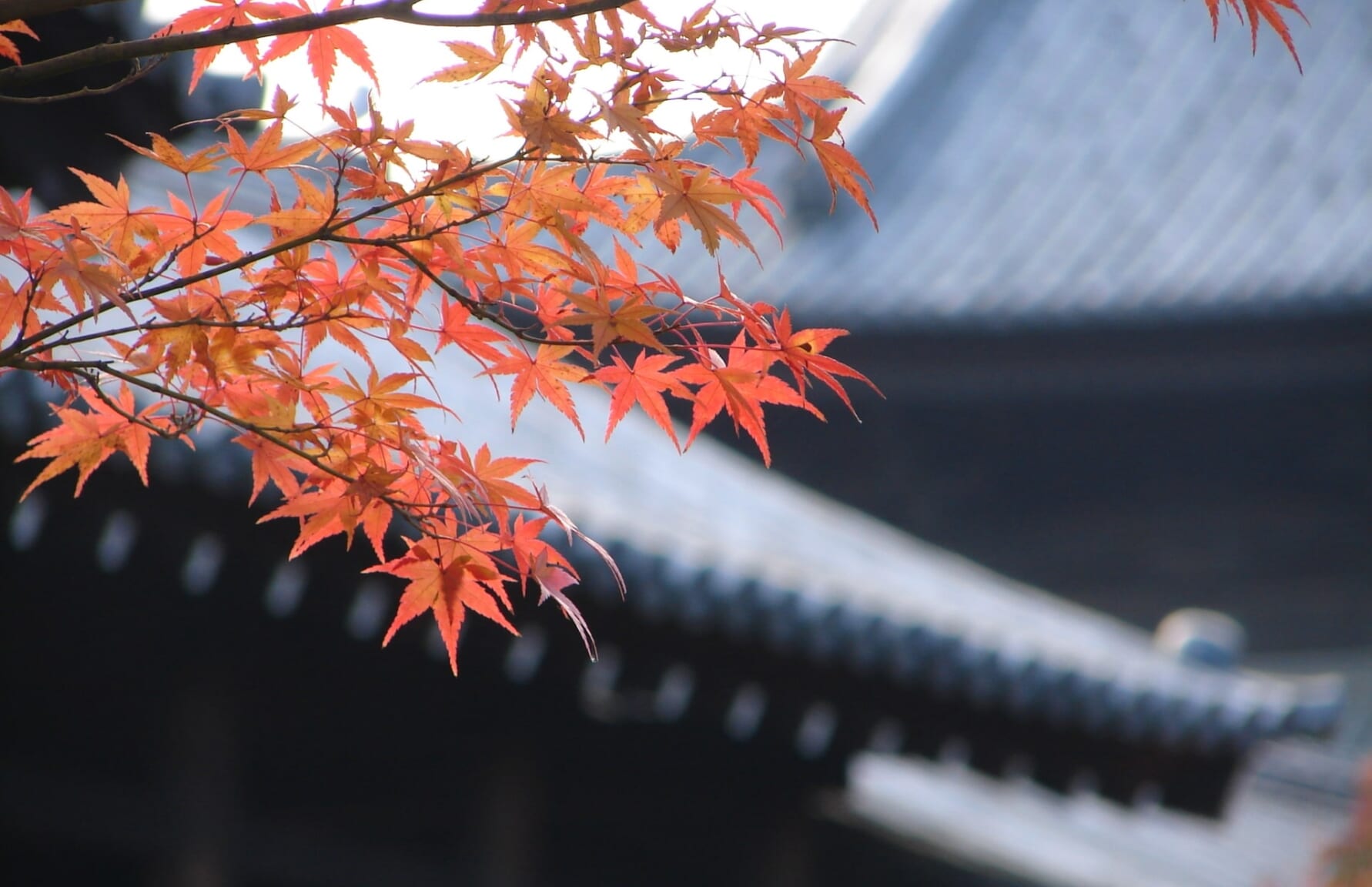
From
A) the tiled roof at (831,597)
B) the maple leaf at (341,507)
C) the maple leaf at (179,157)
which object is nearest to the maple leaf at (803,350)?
the maple leaf at (341,507)

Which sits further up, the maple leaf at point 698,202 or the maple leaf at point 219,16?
the maple leaf at point 219,16

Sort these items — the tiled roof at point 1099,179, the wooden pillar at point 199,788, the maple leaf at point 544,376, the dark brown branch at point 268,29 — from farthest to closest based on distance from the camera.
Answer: the tiled roof at point 1099,179, the wooden pillar at point 199,788, the maple leaf at point 544,376, the dark brown branch at point 268,29

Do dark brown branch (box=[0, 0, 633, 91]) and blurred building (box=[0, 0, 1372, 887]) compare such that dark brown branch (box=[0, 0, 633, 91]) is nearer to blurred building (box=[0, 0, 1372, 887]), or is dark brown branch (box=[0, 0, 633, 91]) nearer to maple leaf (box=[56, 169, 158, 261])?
maple leaf (box=[56, 169, 158, 261])

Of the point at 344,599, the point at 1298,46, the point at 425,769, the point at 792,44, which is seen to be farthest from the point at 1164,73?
the point at 792,44

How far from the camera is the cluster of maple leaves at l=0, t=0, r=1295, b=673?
90cm

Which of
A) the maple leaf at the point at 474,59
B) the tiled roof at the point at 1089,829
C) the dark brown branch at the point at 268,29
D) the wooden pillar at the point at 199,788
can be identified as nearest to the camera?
the dark brown branch at the point at 268,29

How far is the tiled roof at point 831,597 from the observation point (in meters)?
2.57

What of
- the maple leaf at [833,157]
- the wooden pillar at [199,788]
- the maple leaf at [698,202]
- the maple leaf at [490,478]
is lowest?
the wooden pillar at [199,788]

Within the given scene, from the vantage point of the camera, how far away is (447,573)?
97cm

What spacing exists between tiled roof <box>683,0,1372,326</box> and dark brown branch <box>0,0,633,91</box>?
557 centimetres

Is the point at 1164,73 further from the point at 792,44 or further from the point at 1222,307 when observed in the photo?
the point at 792,44

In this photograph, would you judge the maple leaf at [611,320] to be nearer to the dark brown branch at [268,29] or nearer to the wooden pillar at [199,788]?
the dark brown branch at [268,29]

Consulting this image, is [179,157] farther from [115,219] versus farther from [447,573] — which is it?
[447,573]

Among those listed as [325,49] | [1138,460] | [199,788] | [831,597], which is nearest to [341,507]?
[325,49]
